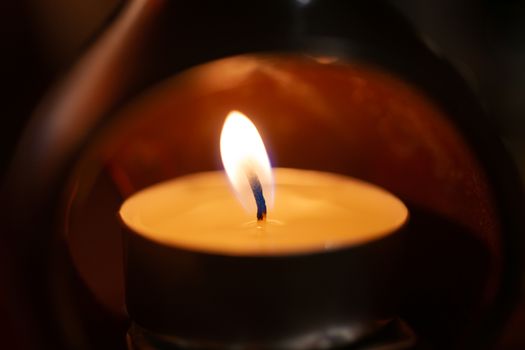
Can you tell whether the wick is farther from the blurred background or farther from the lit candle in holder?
the blurred background

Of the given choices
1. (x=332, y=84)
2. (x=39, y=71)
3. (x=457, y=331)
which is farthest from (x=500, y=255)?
(x=39, y=71)

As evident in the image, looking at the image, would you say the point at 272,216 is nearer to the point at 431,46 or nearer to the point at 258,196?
the point at 258,196

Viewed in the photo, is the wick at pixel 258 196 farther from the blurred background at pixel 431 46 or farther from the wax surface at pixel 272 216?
the blurred background at pixel 431 46

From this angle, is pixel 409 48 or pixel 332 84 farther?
pixel 332 84

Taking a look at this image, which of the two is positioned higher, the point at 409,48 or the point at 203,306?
the point at 409,48

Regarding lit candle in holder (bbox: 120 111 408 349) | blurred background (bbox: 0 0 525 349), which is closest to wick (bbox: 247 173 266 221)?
lit candle in holder (bbox: 120 111 408 349)

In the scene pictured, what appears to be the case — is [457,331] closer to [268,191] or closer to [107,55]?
[268,191]
